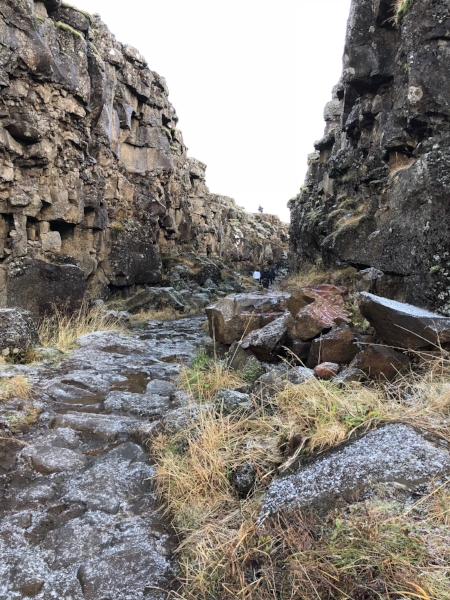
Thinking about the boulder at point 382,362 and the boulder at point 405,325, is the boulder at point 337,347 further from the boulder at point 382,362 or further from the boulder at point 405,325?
the boulder at point 382,362

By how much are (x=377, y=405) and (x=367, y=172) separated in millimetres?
8686

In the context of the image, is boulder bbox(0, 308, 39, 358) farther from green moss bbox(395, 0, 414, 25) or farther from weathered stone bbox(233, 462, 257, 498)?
green moss bbox(395, 0, 414, 25)

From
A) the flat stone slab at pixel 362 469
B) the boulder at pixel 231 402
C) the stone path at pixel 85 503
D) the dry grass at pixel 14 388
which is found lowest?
the stone path at pixel 85 503

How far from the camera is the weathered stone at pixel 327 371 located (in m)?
4.30

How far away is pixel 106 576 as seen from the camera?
2.40 metres

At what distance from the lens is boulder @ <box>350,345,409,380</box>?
12.8 ft

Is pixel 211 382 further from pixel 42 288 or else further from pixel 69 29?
pixel 69 29

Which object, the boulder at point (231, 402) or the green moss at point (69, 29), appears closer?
the boulder at point (231, 402)

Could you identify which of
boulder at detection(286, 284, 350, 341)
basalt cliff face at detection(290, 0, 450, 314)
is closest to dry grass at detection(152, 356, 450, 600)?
boulder at detection(286, 284, 350, 341)

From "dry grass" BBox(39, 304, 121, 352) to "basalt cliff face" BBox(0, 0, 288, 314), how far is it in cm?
59

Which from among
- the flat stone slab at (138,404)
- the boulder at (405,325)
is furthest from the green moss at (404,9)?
the flat stone slab at (138,404)

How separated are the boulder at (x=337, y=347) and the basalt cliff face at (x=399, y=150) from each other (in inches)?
43.9

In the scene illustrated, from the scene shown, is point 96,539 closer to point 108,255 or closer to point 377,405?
point 377,405

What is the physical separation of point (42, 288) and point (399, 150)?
328 inches
